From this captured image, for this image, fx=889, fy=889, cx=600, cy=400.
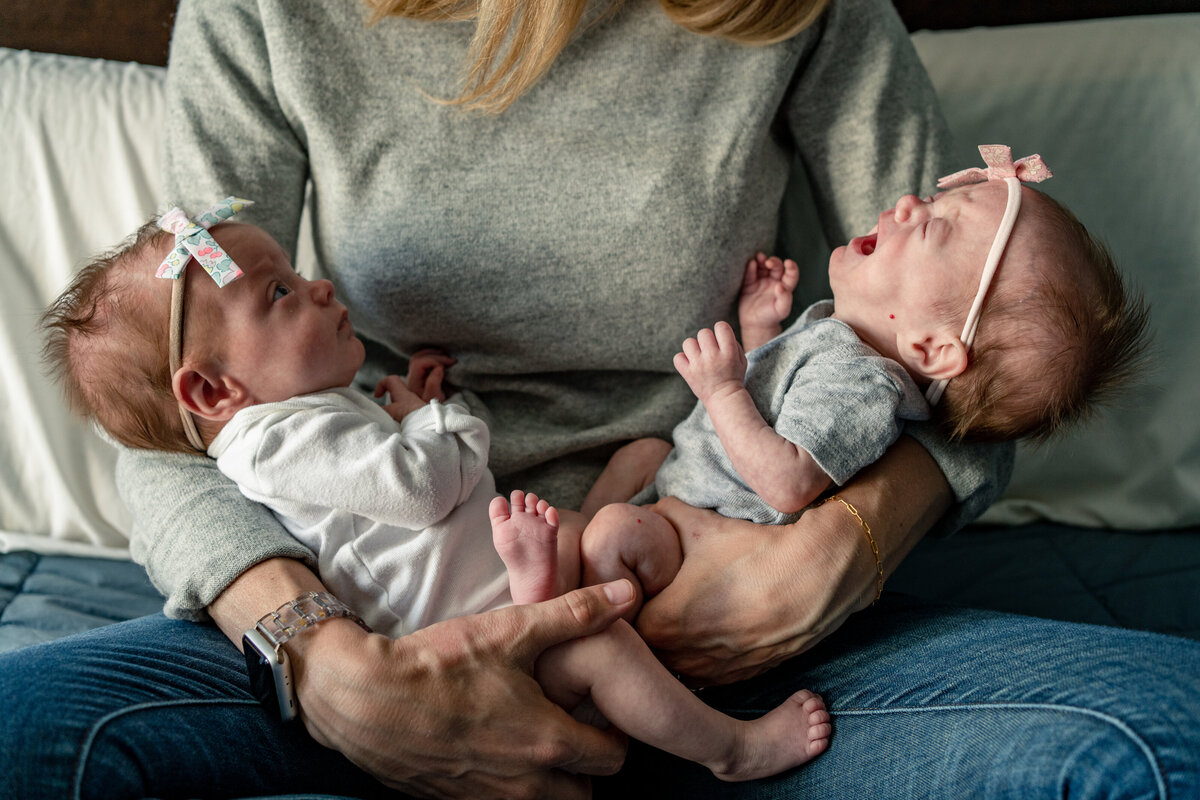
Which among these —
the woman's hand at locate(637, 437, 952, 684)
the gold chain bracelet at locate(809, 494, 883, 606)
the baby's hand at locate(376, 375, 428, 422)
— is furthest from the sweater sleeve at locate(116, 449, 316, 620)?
the gold chain bracelet at locate(809, 494, 883, 606)

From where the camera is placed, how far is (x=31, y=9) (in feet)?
5.74

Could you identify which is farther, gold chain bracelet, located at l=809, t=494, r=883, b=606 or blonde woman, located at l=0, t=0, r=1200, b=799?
gold chain bracelet, located at l=809, t=494, r=883, b=606

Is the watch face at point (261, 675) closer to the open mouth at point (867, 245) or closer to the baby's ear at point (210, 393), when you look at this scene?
the baby's ear at point (210, 393)

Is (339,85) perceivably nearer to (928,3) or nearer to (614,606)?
(614,606)

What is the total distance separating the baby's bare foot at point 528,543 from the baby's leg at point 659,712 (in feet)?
0.24

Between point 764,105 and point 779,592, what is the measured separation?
27.9 inches

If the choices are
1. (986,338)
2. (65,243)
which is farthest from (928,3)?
(65,243)

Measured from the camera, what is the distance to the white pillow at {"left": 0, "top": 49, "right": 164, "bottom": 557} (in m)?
1.66

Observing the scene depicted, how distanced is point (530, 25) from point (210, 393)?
66cm

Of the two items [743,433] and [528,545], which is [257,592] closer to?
[528,545]

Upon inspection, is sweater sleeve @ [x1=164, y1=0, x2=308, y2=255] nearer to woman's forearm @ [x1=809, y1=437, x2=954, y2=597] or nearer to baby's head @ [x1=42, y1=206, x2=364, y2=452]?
baby's head @ [x1=42, y1=206, x2=364, y2=452]

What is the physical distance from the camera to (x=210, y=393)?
1.12m

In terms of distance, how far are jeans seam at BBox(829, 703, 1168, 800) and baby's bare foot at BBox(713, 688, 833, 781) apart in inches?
1.5

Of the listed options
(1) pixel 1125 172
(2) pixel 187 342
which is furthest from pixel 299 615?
(1) pixel 1125 172
